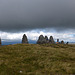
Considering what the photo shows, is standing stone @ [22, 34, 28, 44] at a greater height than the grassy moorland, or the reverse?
standing stone @ [22, 34, 28, 44]

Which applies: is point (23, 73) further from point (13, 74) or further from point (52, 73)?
point (52, 73)

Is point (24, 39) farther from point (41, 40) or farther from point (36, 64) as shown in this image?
point (36, 64)

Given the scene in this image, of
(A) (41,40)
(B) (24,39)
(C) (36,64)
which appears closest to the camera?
(C) (36,64)

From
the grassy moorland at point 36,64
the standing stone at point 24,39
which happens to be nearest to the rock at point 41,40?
the standing stone at point 24,39

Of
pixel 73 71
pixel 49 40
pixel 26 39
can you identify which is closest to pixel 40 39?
pixel 49 40

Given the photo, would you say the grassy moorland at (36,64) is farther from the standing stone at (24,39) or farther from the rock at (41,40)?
the rock at (41,40)

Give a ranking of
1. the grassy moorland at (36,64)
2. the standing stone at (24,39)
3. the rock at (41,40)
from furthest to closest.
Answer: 1. the rock at (41,40)
2. the standing stone at (24,39)
3. the grassy moorland at (36,64)

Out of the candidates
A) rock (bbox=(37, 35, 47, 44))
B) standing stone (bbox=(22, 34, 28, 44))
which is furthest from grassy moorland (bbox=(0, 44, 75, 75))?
rock (bbox=(37, 35, 47, 44))

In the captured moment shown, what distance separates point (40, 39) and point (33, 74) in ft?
300

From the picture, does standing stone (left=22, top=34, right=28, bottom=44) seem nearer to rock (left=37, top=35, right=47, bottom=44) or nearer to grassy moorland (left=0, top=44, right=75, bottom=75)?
rock (left=37, top=35, right=47, bottom=44)

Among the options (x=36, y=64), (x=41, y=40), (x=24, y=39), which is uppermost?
(x=24, y=39)

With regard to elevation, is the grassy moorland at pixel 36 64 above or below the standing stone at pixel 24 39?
below

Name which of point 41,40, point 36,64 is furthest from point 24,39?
point 36,64

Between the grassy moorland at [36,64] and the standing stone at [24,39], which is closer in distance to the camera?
the grassy moorland at [36,64]
